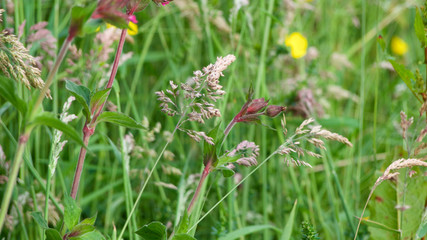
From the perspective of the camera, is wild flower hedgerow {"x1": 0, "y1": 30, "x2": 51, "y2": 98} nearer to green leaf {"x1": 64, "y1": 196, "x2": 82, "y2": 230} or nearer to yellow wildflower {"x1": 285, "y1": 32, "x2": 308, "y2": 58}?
green leaf {"x1": 64, "y1": 196, "x2": 82, "y2": 230}

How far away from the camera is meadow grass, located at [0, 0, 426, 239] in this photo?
100 cm

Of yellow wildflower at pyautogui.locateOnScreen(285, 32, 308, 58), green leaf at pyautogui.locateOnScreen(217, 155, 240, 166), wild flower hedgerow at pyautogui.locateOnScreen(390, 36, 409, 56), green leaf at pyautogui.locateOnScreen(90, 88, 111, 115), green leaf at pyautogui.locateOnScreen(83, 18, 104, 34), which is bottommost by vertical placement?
green leaf at pyautogui.locateOnScreen(217, 155, 240, 166)

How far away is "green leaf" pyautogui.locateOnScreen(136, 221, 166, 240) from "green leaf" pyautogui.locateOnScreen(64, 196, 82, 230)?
0.29 ft

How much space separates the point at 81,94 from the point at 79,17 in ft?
0.49

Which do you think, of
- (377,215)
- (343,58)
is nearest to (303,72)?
(343,58)

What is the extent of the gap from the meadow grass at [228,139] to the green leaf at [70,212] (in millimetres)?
146

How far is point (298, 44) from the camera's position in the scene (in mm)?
1824

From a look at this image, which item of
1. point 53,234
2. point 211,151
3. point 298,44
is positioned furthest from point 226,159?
point 298,44

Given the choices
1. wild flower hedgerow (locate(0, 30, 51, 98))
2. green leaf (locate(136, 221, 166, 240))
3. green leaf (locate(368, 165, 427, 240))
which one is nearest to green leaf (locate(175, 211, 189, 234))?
green leaf (locate(136, 221, 166, 240))

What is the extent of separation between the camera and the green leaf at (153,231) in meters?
0.65

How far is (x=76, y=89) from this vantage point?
2.06 ft

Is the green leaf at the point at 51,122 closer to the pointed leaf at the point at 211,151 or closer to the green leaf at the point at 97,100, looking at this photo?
the green leaf at the point at 97,100

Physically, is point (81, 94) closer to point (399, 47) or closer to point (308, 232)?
point (308, 232)

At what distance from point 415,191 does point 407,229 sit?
0.25ft
